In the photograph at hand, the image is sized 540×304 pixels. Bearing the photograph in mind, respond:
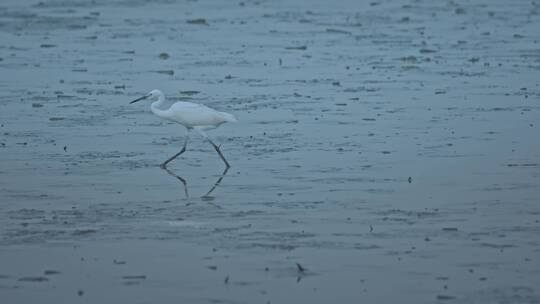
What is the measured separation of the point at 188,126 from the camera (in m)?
16.1

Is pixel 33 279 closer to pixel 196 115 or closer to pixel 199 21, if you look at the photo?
pixel 196 115

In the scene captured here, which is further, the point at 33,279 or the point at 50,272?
the point at 50,272

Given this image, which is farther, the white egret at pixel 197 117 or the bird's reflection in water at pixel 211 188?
the white egret at pixel 197 117

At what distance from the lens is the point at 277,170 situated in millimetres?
14836

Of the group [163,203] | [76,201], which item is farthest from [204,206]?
[76,201]

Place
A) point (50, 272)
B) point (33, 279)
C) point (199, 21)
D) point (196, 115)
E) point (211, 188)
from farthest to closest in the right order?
point (199, 21) < point (196, 115) < point (211, 188) < point (50, 272) < point (33, 279)

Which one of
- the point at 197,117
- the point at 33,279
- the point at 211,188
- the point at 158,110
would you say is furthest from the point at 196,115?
the point at 33,279

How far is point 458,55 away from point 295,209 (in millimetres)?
12086

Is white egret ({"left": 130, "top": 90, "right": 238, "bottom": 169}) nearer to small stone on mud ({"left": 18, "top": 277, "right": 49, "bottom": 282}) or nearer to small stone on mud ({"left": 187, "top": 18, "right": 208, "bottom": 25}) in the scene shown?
small stone on mud ({"left": 18, "top": 277, "right": 49, "bottom": 282})

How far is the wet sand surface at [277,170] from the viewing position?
10.7m

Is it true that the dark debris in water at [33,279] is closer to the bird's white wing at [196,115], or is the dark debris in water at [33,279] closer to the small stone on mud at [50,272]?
the small stone on mud at [50,272]

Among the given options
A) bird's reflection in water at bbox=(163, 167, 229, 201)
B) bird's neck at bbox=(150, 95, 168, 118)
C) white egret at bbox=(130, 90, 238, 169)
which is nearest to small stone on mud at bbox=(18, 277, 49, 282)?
bird's reflection in water at bbox=(163, 167, 229, 201)

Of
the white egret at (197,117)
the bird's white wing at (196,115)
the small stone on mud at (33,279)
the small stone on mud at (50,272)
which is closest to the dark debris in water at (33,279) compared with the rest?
the small stone on mud at (33,279)

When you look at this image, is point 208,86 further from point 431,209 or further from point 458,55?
point 431,209
